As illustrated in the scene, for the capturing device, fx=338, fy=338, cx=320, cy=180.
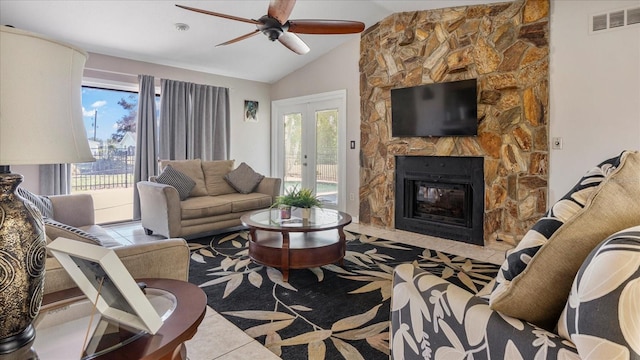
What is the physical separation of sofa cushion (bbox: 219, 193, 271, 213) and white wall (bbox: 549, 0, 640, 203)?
3428 mm

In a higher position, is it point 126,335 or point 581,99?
point 581,99

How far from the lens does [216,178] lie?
4895 mm

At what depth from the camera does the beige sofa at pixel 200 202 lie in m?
3.89

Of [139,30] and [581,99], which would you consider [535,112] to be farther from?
[139,30]

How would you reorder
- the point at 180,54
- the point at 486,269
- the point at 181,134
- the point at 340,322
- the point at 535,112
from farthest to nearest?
the point at 181,134 → the point at 180,54 → the point at 535,112 → the point at 486,269 → the point at 340,322

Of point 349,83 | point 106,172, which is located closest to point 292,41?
point 349,83

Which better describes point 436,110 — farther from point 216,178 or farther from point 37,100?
point 37,100

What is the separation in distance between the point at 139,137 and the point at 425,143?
416 centimetres

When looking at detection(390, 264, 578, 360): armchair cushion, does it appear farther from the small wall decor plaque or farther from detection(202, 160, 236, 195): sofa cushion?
the small wall decor plaque

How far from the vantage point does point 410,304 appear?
121 centimetres

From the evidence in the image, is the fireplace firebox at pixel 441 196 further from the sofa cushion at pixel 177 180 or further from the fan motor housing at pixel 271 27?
the sofa cushion at pixel 177 180

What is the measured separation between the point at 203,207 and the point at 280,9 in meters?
2.46

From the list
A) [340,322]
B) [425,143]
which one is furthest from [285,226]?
[425,143]

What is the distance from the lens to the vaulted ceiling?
3.59 m
